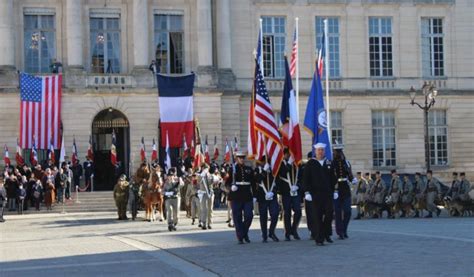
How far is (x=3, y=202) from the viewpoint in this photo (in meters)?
33.8

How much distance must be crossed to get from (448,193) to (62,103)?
1931 centimetres

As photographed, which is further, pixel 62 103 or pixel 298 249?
pixel 62 103

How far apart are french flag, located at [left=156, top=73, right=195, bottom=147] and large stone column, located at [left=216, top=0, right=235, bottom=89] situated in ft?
12.3

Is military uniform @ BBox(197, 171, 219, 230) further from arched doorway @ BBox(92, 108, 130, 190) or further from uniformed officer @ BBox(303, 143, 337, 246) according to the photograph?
arched doorway @ BBox(92, 108, 130, 190)

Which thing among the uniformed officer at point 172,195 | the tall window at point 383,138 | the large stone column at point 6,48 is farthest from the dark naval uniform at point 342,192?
the tall window at point 383,138

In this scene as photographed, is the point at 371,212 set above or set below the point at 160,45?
below

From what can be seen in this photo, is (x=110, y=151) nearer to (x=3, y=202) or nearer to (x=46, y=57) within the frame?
(x=46, y=57)

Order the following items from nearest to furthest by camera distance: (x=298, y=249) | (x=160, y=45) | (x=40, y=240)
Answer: (x=298, y=249) → (x=40, y=240) → (x=160, y=45)

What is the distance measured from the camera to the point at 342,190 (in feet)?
66.8

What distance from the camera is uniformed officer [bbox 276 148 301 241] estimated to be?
20.3 metres

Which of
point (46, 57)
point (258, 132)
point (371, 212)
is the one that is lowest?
point (371, 212)

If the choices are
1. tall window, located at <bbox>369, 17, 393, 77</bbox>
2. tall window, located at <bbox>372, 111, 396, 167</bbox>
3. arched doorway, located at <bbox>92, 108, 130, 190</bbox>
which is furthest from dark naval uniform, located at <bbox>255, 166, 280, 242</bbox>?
tall window, located at <bbox>369, 17, 393, 77</bbox>

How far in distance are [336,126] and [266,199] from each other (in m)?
29.5

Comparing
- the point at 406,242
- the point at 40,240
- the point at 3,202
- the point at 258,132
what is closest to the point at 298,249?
the point at 406,242
